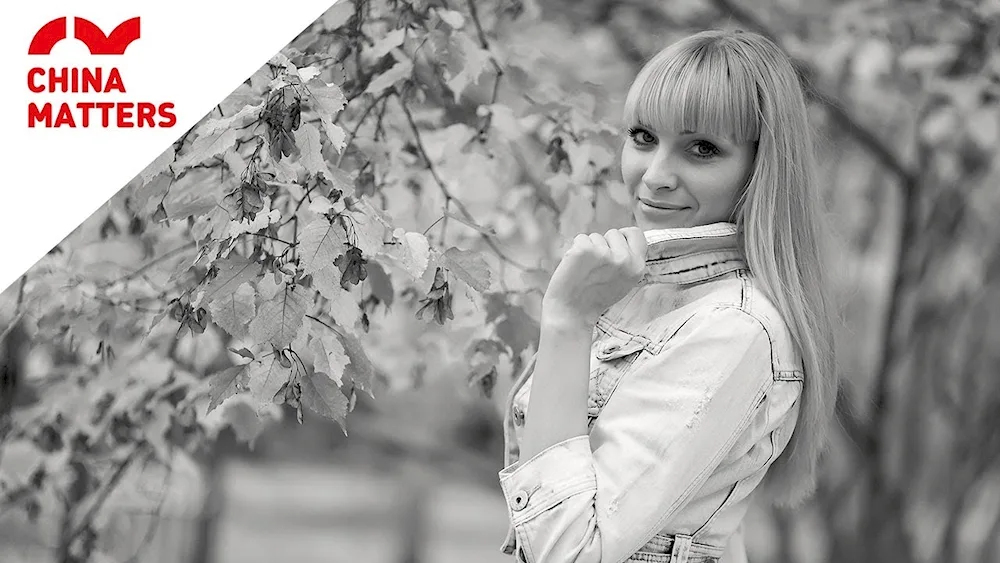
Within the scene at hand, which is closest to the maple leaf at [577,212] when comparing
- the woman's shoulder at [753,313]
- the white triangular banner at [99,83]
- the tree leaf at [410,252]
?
the white triangular banner at [99,83]

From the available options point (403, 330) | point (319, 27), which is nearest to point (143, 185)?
point (319, 27)

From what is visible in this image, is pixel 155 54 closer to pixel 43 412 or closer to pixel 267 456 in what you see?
pixel 43 412

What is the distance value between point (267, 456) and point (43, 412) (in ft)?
11.2

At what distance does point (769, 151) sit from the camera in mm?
1279

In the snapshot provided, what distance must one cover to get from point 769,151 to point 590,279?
0.27 meters

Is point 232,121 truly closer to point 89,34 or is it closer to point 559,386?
point 559,386

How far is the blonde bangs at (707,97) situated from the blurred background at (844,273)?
90cm

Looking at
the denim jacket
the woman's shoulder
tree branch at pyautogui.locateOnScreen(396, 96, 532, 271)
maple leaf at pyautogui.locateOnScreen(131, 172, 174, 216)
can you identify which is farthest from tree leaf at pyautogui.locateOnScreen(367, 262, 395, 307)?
the woman's shoulder

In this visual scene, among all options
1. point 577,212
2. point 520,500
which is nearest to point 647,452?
point 520,500

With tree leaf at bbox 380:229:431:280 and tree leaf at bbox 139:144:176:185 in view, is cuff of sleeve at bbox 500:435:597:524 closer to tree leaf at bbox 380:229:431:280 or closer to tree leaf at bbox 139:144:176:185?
tree leaf at bbox 380:229:431:280

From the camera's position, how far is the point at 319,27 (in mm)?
2090

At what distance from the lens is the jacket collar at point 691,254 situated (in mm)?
1277

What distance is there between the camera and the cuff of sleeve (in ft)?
3.76

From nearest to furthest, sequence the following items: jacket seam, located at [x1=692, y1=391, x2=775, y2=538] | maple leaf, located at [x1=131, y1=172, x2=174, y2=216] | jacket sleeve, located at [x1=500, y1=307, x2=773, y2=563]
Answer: jacket sleeve, located at [x1=500, y1=307, x2=773, y2=563]
jacket seam, located at [x1=692, y1=391, x2=775, y2=538]
maple leaf, located at [x1=131, y1=172, x2=174, y2=216]
